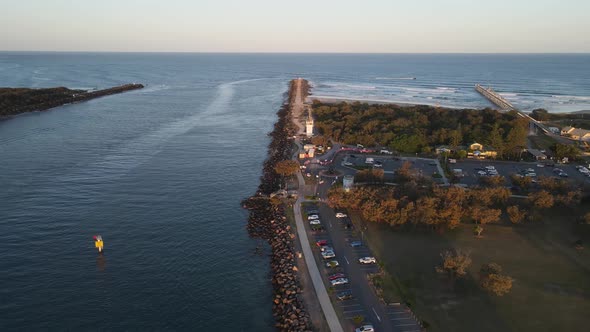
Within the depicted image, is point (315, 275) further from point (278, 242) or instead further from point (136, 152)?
point (136, 152)

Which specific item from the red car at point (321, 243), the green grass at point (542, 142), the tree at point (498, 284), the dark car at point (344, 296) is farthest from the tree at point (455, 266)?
the green grass at point (542, 142)

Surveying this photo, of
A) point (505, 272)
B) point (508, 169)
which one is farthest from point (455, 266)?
point (508, 169)

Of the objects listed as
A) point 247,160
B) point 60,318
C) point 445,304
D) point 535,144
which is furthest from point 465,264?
point 535,144

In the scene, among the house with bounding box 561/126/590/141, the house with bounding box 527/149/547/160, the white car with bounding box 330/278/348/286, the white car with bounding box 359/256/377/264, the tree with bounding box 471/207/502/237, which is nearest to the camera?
the white car with bounding box 330/278/348/286

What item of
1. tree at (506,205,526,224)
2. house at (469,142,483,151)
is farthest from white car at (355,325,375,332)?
house at (469,142,483,151)

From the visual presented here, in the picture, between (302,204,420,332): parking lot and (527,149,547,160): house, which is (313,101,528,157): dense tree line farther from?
(302,204,420,332): parking lot

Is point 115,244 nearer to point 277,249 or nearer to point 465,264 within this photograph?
point 277,249

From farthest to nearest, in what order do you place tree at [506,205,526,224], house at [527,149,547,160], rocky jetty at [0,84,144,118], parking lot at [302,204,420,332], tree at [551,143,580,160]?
rocky jetty at [0,84,144,118], house at [527,149,547,160], tree at [551,143,580,160], tree at [506,205,526,224], parking lot at [302,204,420,332]

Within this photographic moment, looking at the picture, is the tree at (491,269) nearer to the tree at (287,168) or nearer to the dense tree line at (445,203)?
the dense tree line at (445,203)
